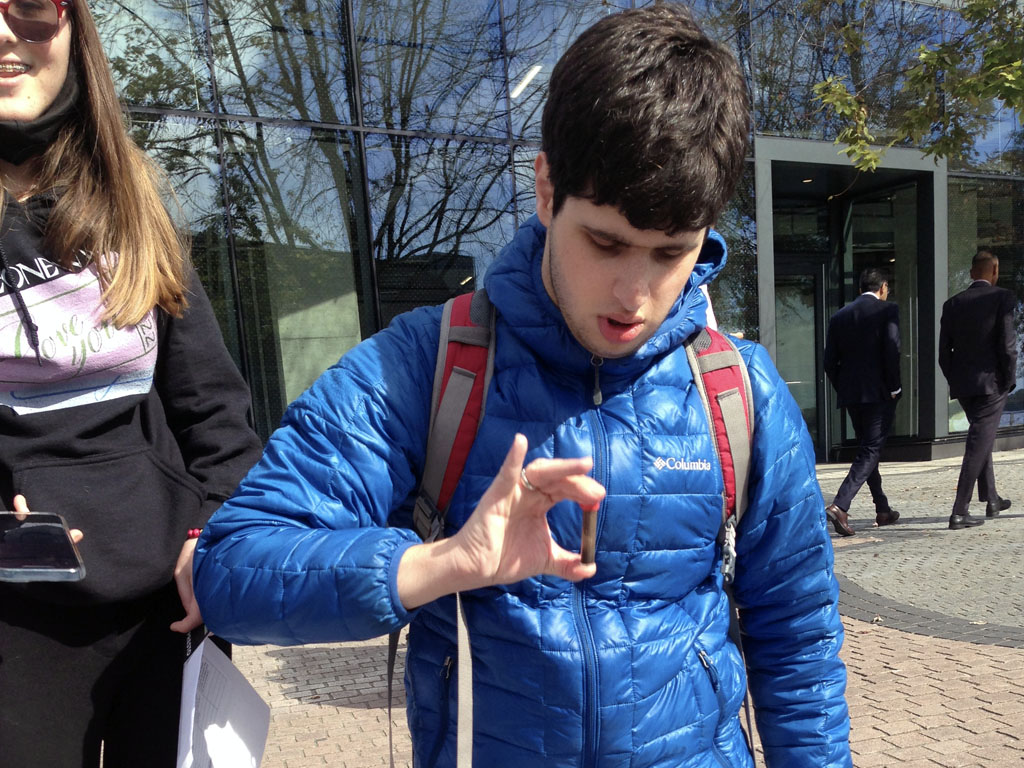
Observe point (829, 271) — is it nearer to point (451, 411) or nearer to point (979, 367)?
point (979, 367)

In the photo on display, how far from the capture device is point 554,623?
4.52ft

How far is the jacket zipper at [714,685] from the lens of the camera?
149cm

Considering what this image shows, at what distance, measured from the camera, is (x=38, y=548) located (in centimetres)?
142

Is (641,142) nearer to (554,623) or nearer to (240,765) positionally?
(554,623)

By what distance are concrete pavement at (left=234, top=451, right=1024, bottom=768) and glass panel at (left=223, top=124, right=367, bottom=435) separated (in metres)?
4.09

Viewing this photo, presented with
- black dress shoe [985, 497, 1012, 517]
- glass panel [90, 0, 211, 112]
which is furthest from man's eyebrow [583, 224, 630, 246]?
black dress shoe [985, 497, 1012, 517]

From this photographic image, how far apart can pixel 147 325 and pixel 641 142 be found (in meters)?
1.05

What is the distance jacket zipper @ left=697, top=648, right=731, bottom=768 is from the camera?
1.49 meters

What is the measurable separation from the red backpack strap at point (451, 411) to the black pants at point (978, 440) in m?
6.99

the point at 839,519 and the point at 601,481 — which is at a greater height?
the point at 601,481

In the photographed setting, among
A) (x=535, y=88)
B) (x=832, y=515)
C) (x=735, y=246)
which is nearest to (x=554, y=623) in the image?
(x=832, y=515)

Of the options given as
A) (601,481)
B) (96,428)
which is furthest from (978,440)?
(96,428)

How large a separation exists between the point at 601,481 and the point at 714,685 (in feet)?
1.44

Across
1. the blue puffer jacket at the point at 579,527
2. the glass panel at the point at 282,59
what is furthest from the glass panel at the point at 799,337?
the blue puffer jacket at the point at 579,527
